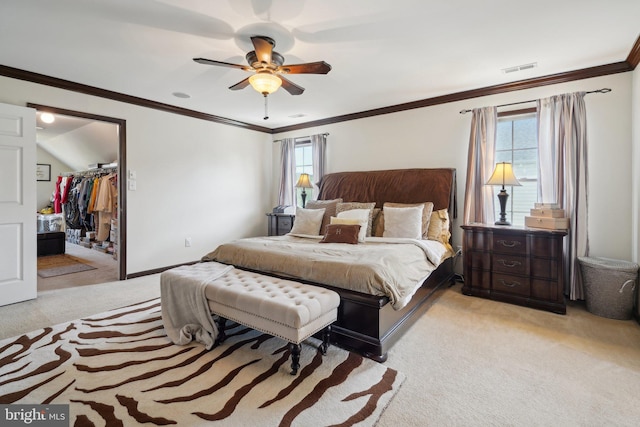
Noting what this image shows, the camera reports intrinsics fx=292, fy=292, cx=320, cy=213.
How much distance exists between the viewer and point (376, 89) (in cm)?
382

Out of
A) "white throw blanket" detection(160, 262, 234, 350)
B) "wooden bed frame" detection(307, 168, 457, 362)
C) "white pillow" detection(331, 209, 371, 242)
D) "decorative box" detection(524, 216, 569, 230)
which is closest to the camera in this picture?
"wooden bed frame" detection(307, 168, 457, 362)

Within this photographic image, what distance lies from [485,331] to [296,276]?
171 cm

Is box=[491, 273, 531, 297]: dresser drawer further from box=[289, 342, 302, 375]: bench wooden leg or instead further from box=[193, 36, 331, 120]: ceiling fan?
box=[193, 36, 331, 120]: ceiling fan

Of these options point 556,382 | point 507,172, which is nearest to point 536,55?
point 507,172

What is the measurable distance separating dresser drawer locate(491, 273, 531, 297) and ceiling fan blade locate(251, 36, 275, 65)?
3.24 metres

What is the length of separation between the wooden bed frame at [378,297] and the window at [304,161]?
750mm

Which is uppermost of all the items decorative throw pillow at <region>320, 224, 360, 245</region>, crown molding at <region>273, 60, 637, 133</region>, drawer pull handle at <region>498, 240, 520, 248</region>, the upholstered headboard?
crown molding at <region>273, 60, 637, 133</region>

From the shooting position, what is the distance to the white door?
3104mm

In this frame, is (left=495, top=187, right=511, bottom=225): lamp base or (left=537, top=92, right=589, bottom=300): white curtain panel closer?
(left=537, top=92, right=589, bottom=300): white curtain panel

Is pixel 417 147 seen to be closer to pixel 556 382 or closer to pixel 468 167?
pixel 468 167

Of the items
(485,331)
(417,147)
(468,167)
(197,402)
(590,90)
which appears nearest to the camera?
(197,402)

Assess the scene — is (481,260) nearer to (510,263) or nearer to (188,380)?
(510,263)

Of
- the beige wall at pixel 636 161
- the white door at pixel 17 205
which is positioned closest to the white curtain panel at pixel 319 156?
the white door at pixel 17 205

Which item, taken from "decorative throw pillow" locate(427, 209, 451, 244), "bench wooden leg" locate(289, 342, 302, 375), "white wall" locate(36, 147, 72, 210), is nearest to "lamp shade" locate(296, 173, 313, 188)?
"decorative throw pillow" locate(427, 209, 451, 244)
